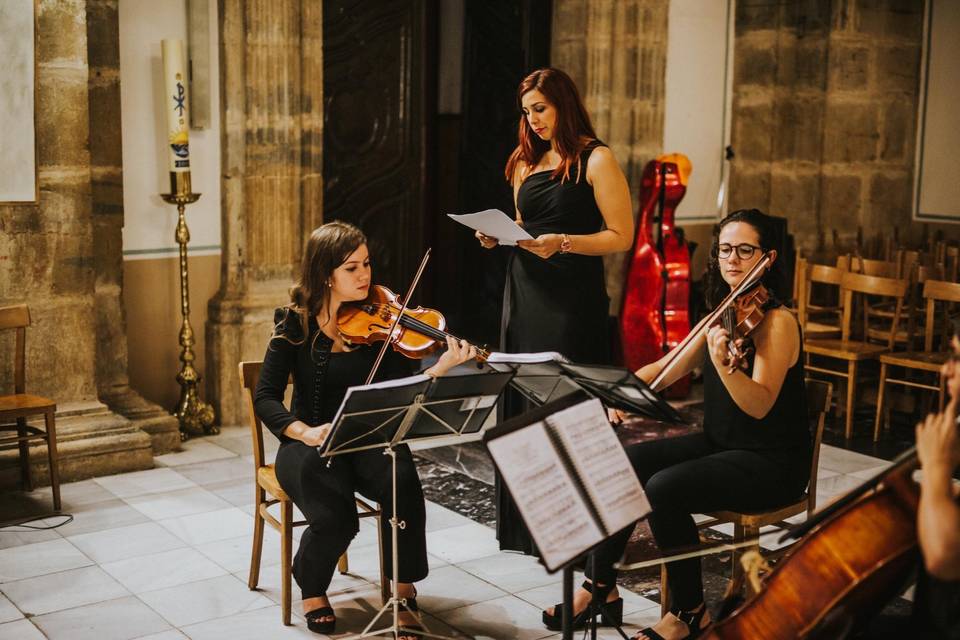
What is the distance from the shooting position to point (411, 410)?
10.2 feet

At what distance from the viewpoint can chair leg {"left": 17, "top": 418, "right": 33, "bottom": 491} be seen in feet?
16.3

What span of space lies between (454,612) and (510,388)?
2.56ft

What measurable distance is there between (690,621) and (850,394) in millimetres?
3141

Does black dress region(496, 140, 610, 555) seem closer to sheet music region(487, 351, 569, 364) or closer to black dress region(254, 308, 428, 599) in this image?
black dress region(254, 308, 428, 599)

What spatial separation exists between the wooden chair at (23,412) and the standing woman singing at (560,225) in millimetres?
1920

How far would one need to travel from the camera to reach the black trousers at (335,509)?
3.53 m

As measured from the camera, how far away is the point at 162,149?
5887 mm

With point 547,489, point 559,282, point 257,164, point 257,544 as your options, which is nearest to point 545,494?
point 547,489

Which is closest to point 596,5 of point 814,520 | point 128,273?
point 128,273

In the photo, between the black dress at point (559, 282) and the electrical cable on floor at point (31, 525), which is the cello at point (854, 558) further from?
the electrical cable on floor at point (31, 525)

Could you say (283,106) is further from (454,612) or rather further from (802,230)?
(802,230)

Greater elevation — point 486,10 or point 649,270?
point 486,10

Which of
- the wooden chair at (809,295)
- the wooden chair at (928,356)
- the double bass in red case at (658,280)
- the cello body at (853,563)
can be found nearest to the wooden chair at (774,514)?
the cello body at (853,563)

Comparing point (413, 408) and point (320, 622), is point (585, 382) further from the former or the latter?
point (320, 622)
